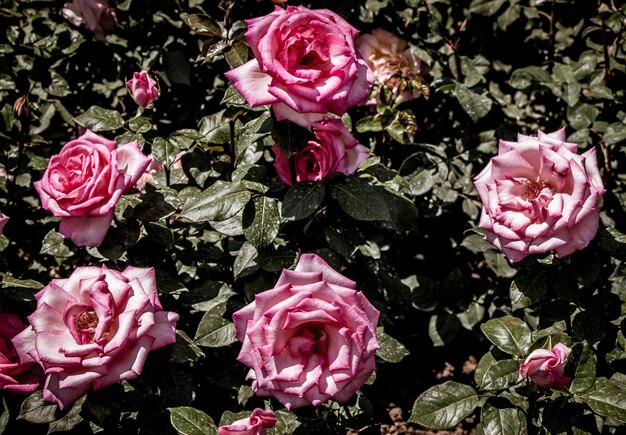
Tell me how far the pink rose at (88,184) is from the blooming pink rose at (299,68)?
383mm

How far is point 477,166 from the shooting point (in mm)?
2807

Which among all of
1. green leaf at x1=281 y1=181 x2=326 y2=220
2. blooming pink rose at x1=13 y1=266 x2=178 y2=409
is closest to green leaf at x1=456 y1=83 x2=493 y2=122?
green leaf at x1=281 y1=181 x2=326 y2=220

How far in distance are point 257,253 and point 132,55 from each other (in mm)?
1397

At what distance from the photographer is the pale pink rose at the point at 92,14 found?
8.00 feet

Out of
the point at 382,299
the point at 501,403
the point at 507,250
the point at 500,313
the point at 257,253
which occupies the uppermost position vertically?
the point at 507,250

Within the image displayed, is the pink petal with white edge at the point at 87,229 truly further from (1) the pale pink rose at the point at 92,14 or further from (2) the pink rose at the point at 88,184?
(1) the pale pink rose at the point at 92,14

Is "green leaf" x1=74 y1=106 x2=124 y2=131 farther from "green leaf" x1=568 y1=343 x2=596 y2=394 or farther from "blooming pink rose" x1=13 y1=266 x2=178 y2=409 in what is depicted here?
"green leaf" x1=568 y1=343 x2=596 y2=394

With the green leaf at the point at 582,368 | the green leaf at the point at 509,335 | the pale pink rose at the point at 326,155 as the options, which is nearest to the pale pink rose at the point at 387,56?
the pale pink rose at the point at 326,155

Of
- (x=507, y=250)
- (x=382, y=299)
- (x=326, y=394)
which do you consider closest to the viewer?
(x=326, y=394)

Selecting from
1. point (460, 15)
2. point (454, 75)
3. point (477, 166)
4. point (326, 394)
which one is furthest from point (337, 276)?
point (460, 15)

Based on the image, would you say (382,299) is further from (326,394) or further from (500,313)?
(326,394)

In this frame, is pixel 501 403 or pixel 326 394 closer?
pixel 326 394

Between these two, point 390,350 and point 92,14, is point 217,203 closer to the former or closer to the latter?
point 390,350

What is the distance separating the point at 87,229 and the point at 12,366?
16.2 inches
